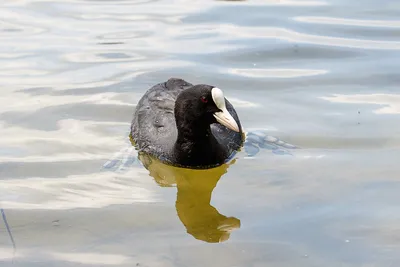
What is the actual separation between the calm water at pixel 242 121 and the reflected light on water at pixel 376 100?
3cm

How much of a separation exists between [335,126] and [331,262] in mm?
2791

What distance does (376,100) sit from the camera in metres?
9.14

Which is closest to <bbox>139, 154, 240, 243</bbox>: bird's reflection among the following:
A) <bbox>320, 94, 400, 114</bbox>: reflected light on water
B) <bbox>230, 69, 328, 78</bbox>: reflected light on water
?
<bbox>320, 94, 400, 114</bbox>: reflected light on water

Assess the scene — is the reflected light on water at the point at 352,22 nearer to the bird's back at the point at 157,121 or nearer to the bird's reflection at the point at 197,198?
the bird's back at the point at 157,121

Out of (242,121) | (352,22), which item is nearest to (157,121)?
(242,121)

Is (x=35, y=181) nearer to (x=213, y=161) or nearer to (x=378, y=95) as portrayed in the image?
(x=213, y=161)

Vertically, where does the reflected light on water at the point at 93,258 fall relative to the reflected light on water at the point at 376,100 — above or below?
below

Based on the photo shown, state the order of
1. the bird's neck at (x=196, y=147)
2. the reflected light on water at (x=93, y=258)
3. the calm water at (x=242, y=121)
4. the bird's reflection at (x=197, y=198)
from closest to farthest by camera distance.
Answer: the reflected light on water at (x=93, y=258), the calm water at (x=242, y=121), the bird's reflection at (x=197, y=198), the bird's neck at (x=196, y=147)

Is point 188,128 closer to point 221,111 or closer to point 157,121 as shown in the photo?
point 221,111

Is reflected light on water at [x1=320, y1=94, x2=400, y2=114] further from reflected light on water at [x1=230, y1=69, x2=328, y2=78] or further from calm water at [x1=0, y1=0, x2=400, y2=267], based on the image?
reflected light on water at [x1=230, y1=69, x2=328, y2=78]

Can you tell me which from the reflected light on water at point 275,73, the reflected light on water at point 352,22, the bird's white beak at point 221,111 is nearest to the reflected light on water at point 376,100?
the reflected light on water at point 275,73

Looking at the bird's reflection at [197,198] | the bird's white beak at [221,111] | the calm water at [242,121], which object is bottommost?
the bird's reflection at [197,198]

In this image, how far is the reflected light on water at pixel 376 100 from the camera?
888 centimetres

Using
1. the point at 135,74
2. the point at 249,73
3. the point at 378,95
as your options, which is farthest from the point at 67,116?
the point at 378,95
